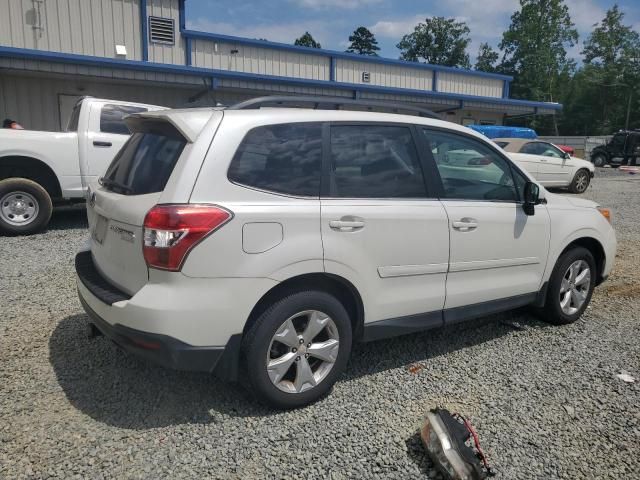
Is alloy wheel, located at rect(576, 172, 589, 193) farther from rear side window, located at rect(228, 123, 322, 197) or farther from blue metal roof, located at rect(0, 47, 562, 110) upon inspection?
rear side window, located at rect(228, 123, 322, 197)

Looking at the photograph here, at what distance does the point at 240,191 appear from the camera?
9.11ft

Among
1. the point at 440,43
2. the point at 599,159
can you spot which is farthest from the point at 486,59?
the point at 599,159

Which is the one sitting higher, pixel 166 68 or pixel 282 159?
pixel 166 68

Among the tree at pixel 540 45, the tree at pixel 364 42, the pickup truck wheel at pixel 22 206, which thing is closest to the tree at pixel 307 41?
the tree at pixel 364 42

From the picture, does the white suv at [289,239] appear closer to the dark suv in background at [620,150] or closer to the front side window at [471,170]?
the front side window at [471,170]

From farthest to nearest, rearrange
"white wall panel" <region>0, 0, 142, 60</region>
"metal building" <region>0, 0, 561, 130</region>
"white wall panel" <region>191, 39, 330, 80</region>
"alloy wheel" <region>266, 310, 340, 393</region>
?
"white wall panel" <region>191, 39, 330, 80</region> → "white wall panel" <region>0, 0, 142, 60</region> → "metal building" <region>0, 0, 561, 130</region> → "alloy wheel" <region>266, 310, 340, 393</region>

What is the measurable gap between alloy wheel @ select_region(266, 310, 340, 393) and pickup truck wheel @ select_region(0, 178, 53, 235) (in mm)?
5963

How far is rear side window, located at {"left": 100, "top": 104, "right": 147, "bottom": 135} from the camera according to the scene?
791 centimetres

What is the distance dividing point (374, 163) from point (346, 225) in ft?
1.75

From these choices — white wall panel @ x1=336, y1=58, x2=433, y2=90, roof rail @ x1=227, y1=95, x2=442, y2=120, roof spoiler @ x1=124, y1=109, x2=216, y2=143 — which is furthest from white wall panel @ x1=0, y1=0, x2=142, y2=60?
roof rail @ x1=227, y1=95, x2=442, y2=120

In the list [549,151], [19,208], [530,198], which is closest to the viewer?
[530,198]

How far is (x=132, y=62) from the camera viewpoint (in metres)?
13.0

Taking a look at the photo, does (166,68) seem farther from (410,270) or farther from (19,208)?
(410,270)

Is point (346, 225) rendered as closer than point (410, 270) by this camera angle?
Yes
